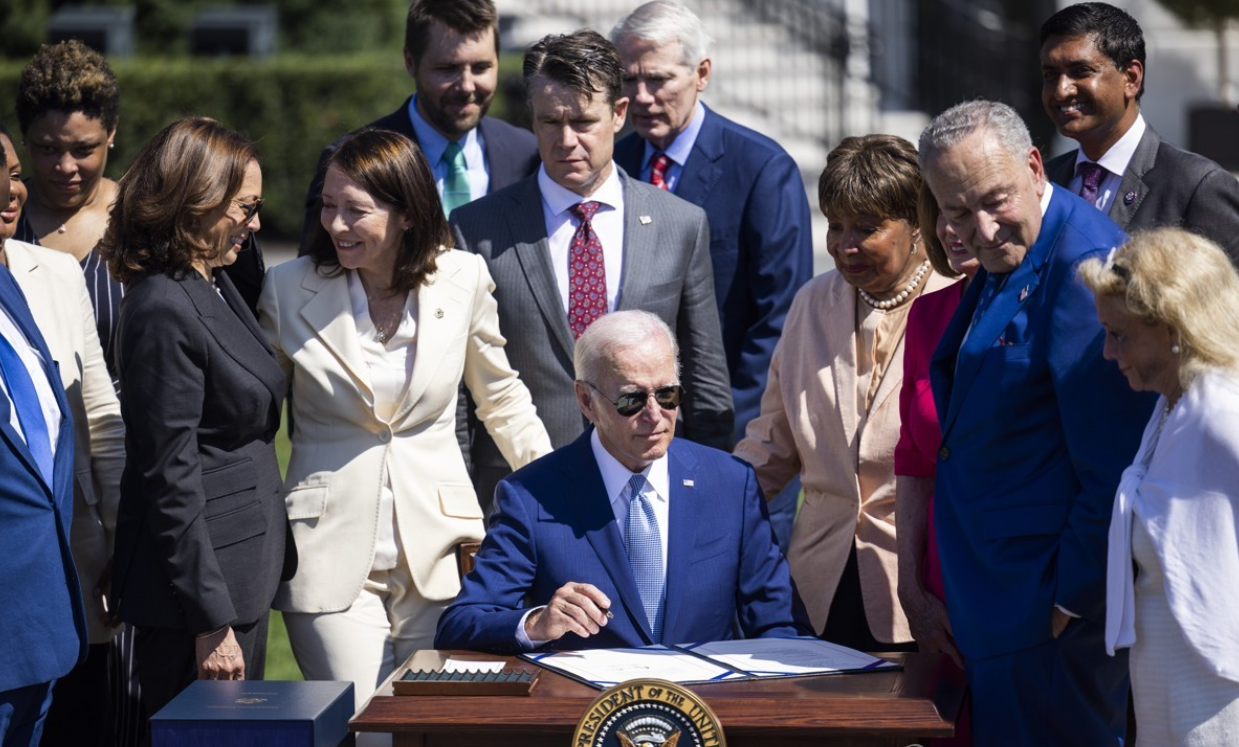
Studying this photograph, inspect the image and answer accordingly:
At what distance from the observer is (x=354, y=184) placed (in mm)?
4504

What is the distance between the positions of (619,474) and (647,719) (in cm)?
91

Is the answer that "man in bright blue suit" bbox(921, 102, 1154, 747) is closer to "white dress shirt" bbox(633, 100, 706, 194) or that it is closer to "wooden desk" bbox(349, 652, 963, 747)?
"wooden desk" bbox(349, 652, 963, 747)

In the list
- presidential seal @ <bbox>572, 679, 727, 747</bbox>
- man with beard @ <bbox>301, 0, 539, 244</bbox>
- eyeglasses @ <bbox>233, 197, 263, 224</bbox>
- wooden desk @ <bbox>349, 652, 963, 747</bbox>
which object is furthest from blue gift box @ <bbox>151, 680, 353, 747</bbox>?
man with beard @ <bbox>301, 0, 539, 244</bbox>

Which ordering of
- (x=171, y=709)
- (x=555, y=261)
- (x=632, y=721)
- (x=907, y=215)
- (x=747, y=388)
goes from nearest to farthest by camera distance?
Result: (x=632, y=721) < (x=171, y=709) < (x=907, y=215) < (x=555, y=261) < (x=747, y=388)

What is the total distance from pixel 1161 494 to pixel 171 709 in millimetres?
2077

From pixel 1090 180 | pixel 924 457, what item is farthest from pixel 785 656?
pixel 1090 180

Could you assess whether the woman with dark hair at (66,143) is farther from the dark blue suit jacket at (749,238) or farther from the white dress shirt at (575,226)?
the dark blue suit jacket at (749,238)

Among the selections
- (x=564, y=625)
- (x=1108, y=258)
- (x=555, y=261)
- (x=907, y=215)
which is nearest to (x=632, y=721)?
(x=564, y=625)

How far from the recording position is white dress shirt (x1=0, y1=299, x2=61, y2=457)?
155 inches

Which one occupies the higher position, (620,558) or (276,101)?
(276,101)

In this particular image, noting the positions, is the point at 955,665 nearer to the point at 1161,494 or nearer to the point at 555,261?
the point at 1161,494

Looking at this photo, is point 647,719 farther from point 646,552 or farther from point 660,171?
point 660,171

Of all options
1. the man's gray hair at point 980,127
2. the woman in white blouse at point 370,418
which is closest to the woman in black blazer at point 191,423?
the woman in white blouse at point 370,418

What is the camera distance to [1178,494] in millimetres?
3240
